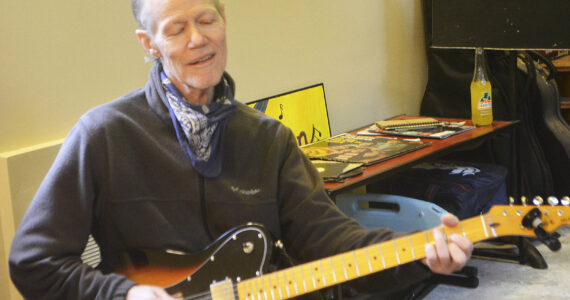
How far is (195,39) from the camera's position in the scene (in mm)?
1402

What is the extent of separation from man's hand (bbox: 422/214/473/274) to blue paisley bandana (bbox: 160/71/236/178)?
0.50 m

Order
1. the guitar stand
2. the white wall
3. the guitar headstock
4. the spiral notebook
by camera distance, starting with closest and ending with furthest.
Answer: the guitar headstock < the white wall < the spiral notebook < the guitar stand

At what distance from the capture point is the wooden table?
2.06m

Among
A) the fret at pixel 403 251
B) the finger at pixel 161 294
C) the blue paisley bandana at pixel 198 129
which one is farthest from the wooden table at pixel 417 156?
the finger at pixel 161 294

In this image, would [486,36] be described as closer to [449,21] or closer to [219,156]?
[449,21]

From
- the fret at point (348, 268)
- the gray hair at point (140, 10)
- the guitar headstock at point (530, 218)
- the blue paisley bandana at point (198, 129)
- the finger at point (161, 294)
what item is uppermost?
the gray hair at point (140, 10)

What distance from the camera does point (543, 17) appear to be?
2.65m

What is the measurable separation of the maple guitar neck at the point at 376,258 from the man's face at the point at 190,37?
46 centimetres

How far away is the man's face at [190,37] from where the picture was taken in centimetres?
141

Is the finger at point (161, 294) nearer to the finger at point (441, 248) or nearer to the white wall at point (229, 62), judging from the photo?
the finger at point (441, 248)

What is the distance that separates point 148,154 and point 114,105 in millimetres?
136

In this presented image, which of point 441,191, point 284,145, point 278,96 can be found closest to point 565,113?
point 441,191

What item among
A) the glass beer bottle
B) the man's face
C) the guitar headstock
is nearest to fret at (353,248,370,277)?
the guitar headstock

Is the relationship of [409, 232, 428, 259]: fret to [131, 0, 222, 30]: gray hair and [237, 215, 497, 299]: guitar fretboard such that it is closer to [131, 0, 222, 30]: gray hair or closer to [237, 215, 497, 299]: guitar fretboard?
→ [237, 215, 497, 299]: guitar fretboard
